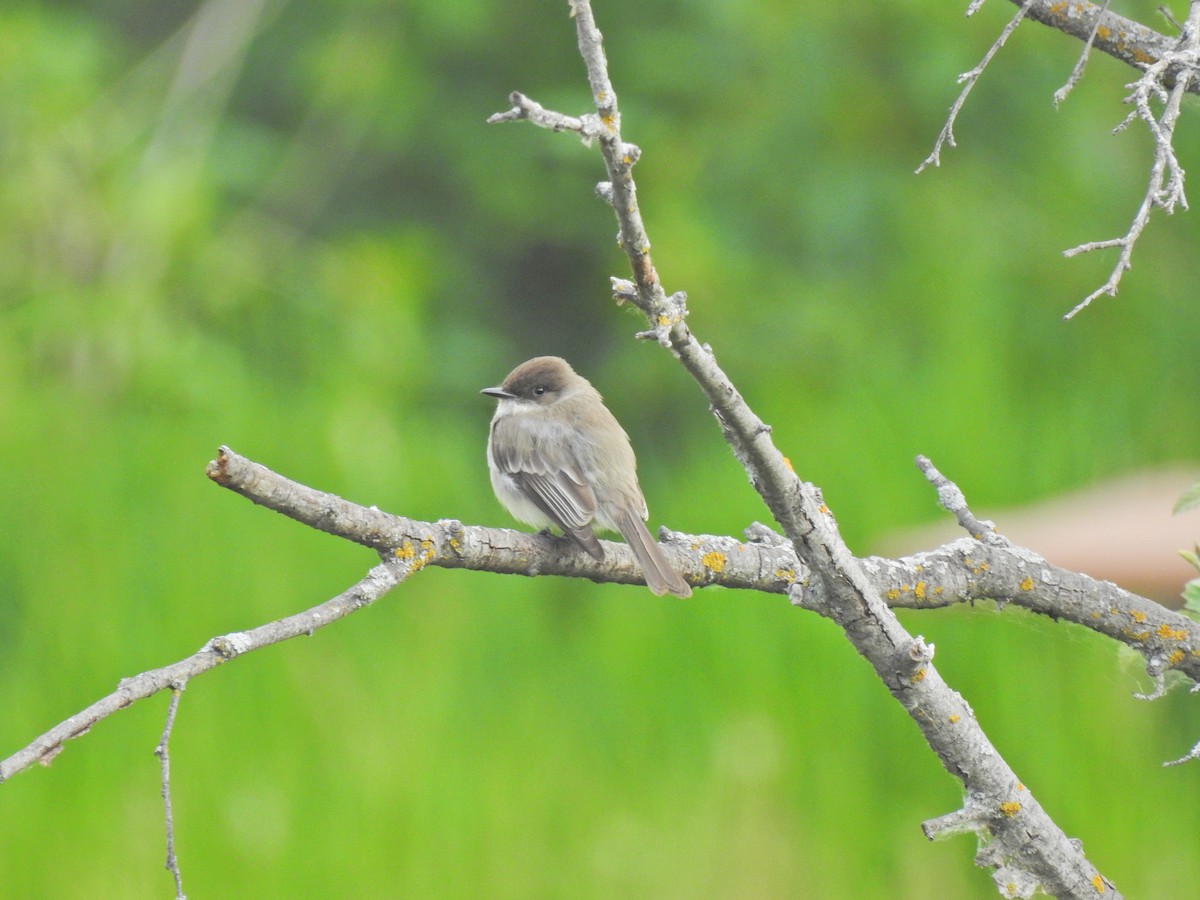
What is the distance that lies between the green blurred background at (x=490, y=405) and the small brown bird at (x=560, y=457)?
109 cm

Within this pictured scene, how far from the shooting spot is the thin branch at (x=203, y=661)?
1271mm

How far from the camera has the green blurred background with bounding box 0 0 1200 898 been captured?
4477mm

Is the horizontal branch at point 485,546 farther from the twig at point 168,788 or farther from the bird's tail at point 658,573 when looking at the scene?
the twig at point 168,788

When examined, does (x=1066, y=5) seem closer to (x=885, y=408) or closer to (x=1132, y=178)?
(x=885, y=408)

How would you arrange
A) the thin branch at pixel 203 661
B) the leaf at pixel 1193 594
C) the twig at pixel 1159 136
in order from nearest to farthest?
the thin branch at pixel 203 661
the twig at pixel 1159 136
the leaf at pixel 1193 594

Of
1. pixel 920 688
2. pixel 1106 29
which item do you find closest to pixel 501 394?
pixel 1106 29

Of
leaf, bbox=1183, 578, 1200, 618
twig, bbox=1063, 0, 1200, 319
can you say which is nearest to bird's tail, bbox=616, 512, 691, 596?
leaf, bbox=1183, 578, 1200, 618

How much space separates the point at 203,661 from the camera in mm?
1464

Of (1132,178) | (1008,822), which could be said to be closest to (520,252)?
(1132,178)

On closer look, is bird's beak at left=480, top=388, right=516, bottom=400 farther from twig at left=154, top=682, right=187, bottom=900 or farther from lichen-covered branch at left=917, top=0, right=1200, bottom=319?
twig at left=154, top=682, right=187, bottom=900

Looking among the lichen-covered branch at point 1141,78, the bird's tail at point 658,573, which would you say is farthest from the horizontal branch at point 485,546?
the lichen-covered branch at point 1141,78

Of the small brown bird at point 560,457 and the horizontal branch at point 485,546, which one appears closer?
the horizontal branch at point 485,546

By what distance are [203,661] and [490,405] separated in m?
7.98

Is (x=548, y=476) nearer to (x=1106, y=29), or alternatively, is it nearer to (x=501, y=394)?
(x=501, y=394)
